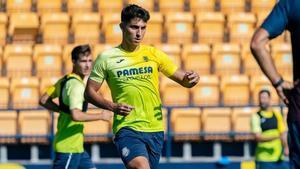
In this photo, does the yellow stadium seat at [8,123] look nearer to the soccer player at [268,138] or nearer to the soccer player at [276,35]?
the soccer player at [268,138]

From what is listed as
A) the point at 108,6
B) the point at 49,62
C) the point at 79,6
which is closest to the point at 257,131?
the point at 49,62

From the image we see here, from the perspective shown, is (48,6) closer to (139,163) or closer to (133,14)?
(133,14)

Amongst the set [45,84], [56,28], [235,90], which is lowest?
[235,90]

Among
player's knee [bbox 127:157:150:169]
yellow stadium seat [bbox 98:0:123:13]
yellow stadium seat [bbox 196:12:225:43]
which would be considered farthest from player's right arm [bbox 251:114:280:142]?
yellow stadium seat [bbox 98:0:123:13]

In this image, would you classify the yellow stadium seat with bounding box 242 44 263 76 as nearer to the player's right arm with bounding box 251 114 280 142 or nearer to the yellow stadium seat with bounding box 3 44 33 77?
the player's right arm with bounding box 251 114 280 142

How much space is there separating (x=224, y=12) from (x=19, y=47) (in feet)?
13.2

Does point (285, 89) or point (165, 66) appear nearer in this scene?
point (285, 89)

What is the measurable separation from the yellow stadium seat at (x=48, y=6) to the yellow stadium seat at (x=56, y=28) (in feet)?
1.49

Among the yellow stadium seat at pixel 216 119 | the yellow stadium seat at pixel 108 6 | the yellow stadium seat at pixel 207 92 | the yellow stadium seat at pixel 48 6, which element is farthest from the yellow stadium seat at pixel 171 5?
the yellow stadium seat at pixel 216 119

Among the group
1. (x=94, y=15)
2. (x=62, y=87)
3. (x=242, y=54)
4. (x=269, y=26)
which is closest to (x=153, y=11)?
(x=94, y=15)

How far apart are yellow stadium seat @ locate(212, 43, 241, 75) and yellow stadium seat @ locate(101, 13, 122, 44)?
1923 millimetres

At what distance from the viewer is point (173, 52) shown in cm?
1623

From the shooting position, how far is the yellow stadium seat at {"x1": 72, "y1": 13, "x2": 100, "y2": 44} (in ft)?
56.1

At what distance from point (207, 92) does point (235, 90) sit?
49 cm
